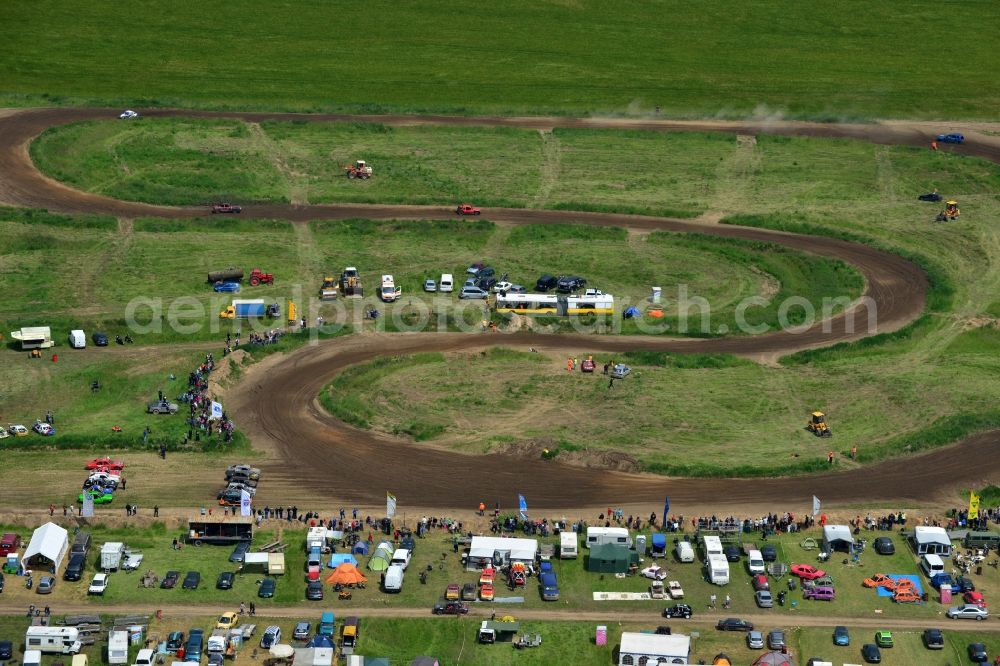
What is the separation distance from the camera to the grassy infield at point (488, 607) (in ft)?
373

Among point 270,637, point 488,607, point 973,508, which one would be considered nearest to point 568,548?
point 488,607

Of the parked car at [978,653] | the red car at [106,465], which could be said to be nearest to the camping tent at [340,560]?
the red car at [106,465]

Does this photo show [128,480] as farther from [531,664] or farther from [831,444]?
[831,444]

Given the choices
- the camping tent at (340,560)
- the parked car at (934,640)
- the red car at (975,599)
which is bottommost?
the parked car at (934,640)

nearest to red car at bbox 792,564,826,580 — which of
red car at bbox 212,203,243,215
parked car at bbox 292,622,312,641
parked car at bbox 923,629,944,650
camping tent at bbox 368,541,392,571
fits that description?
parked car at bbox 923,629,944,650

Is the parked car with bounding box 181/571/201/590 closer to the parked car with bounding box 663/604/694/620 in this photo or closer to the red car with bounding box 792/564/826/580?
the parked car with bounding box 663/604/694/620

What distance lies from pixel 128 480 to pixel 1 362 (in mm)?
27581

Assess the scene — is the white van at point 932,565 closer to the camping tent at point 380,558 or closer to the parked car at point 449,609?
the parked car at point 449,609

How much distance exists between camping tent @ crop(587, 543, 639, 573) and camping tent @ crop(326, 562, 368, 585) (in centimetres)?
1639

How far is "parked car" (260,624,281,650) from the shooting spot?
368ft

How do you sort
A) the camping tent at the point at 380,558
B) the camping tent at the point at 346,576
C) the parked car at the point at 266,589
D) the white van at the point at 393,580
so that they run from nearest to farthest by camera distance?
1. the parked car at the point at 266,589
2. the white van at the point at 393,580
3. the camping tent at the point at 346,576
4. the camping tent at the point at 380,558

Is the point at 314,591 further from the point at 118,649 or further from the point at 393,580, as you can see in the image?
the point at 118,649

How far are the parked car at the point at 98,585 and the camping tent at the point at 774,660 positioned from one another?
45.0 meters

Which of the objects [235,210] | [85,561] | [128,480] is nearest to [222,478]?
[128,480]
